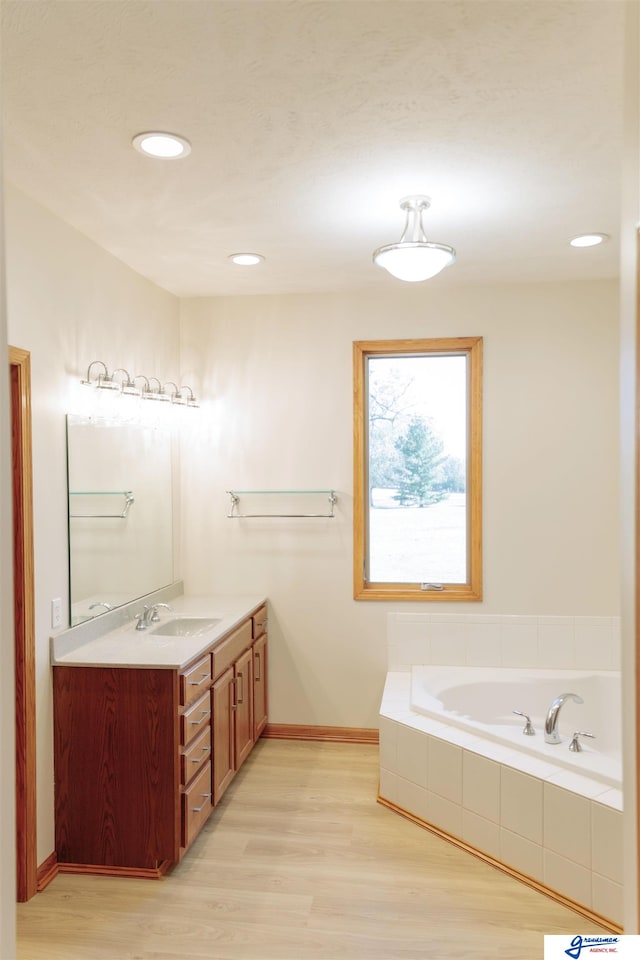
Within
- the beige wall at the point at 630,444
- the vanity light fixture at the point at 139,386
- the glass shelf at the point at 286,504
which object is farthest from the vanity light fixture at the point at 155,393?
the beige wall at the point at 630,444

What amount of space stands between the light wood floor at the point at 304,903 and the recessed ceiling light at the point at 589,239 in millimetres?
2768

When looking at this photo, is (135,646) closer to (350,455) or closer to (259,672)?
(259,672)

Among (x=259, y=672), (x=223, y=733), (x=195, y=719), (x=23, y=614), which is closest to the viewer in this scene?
(x=23, y=614)

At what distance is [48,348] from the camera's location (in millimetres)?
2859

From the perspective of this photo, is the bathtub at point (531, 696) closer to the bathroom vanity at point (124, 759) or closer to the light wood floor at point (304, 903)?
the light wood floor at point (304, 903)

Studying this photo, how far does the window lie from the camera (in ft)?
14.0

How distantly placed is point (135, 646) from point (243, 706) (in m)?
0.91

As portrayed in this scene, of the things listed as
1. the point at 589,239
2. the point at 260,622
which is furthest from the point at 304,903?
the point at 589,239

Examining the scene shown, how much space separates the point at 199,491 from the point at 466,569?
1702mm

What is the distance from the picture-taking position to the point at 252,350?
14.3ft

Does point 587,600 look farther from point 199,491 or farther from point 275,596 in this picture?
point 199,491

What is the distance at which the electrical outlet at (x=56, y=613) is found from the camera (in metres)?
2.87

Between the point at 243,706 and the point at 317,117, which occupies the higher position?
the point at 317,117
